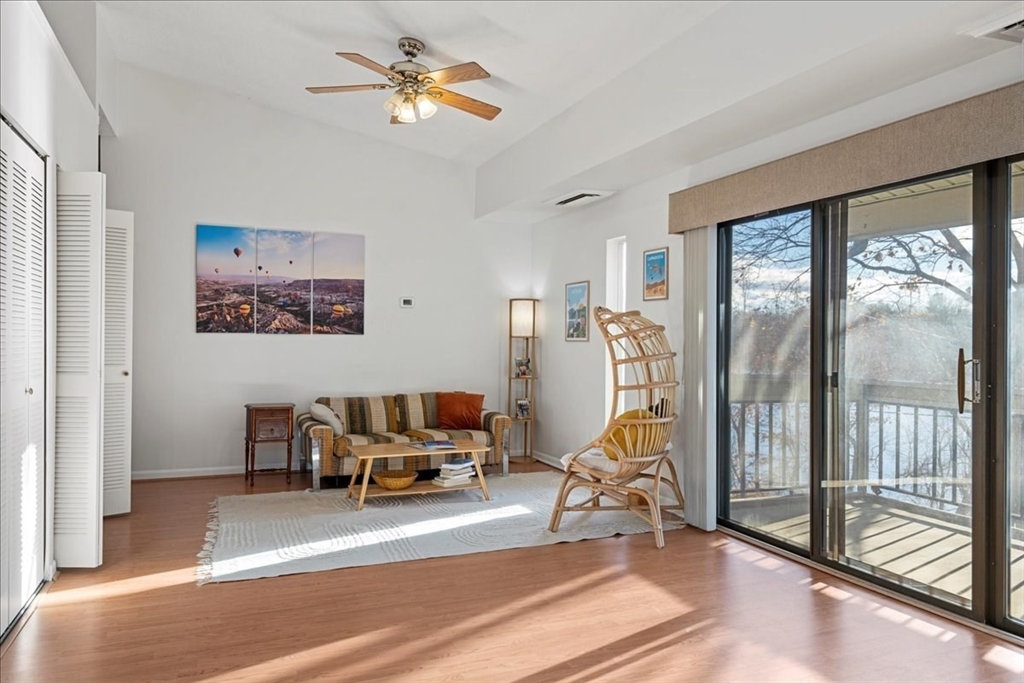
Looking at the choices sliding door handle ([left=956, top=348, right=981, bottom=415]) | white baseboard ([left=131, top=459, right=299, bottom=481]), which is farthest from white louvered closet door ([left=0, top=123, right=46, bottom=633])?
sliding door handle ([left=956, top=348, right=981, bottom=415])

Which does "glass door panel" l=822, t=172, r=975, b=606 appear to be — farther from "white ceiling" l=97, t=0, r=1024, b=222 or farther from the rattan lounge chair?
the rattan lounge chair

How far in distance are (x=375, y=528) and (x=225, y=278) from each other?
3.16 m

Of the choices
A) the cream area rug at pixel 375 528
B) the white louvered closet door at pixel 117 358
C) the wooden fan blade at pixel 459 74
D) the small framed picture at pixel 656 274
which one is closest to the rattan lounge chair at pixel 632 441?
the cream area rug at pixel 375 528

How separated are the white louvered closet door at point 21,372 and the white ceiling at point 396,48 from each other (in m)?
2.22

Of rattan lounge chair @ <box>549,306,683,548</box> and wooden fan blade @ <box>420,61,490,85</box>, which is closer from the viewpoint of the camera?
wooden fan blade @ <box>420,61,490,85</box>

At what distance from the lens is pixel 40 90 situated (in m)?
3.39

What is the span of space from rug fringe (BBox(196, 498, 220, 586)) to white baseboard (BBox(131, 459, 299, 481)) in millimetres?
1344

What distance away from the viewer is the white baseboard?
6.40m

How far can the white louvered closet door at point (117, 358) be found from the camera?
5027mm

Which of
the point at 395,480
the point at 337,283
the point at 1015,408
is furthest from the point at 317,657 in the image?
the point at 337,283

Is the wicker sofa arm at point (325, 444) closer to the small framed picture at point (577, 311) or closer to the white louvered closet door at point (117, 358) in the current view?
the white louvered closet door at point (117, 358)

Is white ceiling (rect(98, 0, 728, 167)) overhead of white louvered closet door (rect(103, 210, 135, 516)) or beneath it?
overhead

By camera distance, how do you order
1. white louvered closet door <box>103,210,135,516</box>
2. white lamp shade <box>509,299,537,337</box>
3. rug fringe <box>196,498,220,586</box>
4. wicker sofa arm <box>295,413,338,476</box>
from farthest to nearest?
white lamp shade <box>509,299,537,337</box>, wicker sofa arm <box>295,413,338,476</box>, white louvered closet door <box>103,210,135,516</box>, rug fringe <box>196,498,220,586</box>

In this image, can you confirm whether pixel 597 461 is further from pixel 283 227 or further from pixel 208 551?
pixel 283 227
